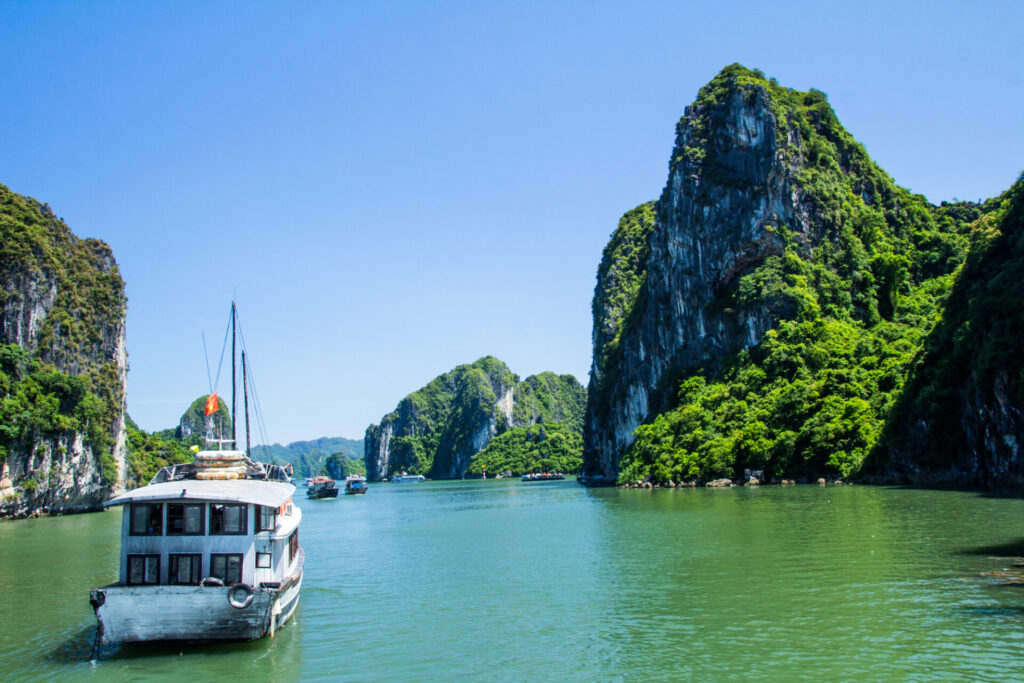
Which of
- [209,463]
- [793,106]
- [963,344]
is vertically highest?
[793,106]

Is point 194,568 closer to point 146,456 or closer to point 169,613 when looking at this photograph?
point 169,613

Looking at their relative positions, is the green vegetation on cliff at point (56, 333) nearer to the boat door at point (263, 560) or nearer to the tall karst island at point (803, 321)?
the boat door at point (263, 560)

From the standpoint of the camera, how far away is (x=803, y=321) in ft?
298

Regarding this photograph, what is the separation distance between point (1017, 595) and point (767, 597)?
6.21 meters

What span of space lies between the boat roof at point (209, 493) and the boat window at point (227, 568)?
1.38 meters

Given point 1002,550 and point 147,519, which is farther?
point 1002,550

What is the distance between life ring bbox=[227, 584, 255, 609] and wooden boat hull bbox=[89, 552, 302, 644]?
0.07 m

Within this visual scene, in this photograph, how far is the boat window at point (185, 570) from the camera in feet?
58.5

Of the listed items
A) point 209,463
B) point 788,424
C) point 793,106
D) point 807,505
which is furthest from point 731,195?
point 209,463

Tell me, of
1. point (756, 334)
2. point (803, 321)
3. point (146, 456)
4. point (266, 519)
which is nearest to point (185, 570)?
point (266, 519)

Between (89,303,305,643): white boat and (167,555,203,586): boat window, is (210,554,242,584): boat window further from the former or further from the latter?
(167,555,203,586): boat window

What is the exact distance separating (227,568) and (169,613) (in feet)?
5.07

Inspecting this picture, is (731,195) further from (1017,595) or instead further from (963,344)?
(1017,595)

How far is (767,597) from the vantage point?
851 inches
